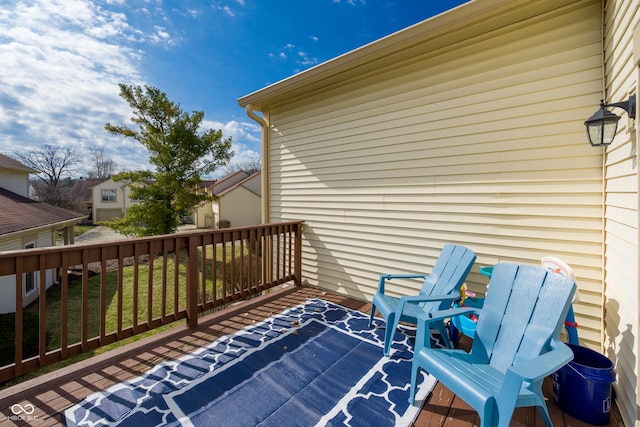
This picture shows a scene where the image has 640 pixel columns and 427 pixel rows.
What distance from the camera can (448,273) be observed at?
9.05 feet

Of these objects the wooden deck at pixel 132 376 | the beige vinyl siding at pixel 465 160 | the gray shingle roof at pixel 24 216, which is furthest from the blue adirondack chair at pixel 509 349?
the gray shingle roof at pixel 24 216

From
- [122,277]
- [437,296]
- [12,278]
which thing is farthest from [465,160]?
[12,278]

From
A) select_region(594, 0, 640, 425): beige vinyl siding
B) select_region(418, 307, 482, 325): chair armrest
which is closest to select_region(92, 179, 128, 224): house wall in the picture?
select_region(418, 307, 482, 325): chair armrest

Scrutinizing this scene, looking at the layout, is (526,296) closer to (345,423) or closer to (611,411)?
(611,411)

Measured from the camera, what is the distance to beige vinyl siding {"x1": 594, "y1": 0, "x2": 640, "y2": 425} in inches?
63.3

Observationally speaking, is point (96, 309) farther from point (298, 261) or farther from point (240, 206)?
point (240, 206)

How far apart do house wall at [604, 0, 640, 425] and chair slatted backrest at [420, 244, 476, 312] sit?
0.96 m

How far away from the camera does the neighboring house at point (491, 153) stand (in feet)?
6.51

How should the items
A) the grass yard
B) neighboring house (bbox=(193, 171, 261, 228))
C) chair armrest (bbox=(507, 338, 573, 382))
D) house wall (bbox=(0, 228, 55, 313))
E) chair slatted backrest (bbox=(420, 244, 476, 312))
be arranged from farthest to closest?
neighboring house (bbox=(193, 171, 261, 228))
house wall (bbox=(0, 228, 55, 313))
the grass yard
chair slatted backrest (bbox=(420, 244, 476, 312))
chair armrest (bbox=(507, 338, 573, 382))

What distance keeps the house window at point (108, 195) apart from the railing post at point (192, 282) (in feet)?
109

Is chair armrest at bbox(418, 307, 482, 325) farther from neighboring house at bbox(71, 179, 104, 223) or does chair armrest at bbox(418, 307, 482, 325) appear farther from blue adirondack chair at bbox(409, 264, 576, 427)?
neighboring house at bbox(71, 179, 104, 223)

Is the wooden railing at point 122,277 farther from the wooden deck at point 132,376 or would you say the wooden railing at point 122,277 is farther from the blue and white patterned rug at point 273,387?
the blue and white patterned rug at point 273,387

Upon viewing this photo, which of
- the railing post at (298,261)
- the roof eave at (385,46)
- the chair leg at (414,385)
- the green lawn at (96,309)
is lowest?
the green lawn at (96,309)

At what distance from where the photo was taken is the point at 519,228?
2721 mm
